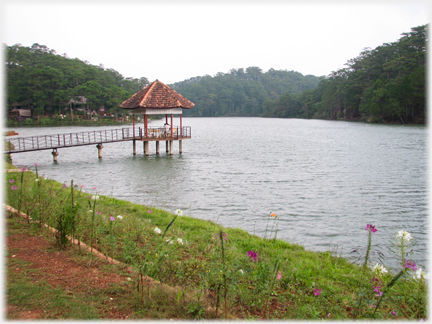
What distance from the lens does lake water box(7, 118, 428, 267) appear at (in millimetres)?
8867

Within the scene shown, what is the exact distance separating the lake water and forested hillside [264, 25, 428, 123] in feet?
100

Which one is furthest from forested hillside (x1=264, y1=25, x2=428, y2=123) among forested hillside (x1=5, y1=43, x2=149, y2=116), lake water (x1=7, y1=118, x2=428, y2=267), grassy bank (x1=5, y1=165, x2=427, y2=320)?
grassy bank (x1=5, y1=165, x2=427, y2=320)

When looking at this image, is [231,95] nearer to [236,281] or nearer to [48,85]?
[48,85]

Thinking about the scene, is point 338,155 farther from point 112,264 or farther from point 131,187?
point 112,264

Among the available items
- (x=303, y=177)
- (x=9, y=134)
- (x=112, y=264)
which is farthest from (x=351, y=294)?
(x=9, y=134)

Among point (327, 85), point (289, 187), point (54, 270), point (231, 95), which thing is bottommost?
point (289, 187)

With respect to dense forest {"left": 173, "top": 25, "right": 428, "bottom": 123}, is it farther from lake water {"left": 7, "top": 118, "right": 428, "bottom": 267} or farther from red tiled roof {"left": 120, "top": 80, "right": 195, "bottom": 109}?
red tiled roof {"left": 120, "top": 80, "right": 195, "bottom": 109}

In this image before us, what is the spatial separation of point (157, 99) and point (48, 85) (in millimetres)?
47291

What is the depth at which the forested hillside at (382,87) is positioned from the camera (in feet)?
165

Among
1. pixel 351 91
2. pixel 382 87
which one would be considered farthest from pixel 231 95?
pixel 382 87

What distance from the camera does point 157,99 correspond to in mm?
22859

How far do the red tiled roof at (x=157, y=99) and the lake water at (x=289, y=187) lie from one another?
11.7ft

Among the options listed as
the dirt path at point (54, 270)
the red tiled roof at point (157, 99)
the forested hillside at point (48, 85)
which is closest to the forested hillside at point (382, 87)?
the red tiled roof at point (157, 99)

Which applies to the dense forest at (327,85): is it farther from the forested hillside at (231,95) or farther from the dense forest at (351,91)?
the forested hillside at (231,95)
